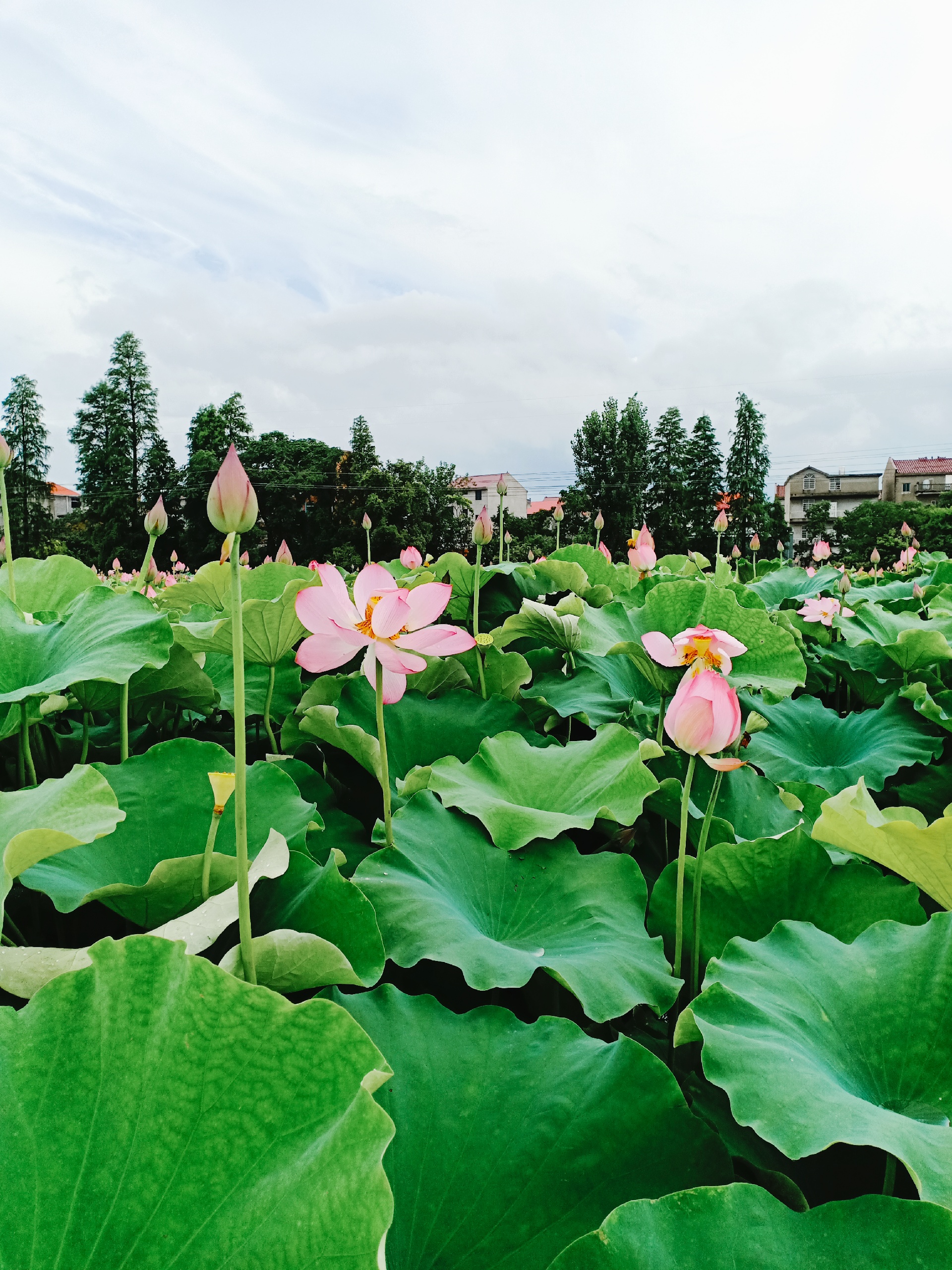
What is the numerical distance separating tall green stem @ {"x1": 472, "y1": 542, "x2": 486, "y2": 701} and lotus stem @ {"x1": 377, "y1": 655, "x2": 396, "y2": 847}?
39 centimetres

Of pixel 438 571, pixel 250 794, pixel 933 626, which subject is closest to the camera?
pixel 250 794

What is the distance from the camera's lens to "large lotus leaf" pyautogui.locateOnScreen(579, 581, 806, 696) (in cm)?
130

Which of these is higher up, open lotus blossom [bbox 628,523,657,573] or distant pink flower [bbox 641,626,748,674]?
open lotus blossom [bbox 628,523,657,573]

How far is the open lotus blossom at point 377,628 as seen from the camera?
703 millimetres

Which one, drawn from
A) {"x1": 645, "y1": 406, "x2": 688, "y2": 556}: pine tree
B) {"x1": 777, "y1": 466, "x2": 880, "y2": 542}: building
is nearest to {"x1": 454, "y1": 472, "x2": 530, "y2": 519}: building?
{"x1": 645, "y1": 406, "x2": 688, "y2": 556}: pine tree

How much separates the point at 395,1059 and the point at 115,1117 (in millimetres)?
194

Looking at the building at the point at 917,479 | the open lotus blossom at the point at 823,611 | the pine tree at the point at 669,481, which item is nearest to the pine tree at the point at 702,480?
the pine tree at the point at 669,481

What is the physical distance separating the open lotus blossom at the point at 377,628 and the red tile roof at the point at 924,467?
184ft

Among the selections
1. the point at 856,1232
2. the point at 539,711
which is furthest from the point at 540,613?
the point at 856,1232

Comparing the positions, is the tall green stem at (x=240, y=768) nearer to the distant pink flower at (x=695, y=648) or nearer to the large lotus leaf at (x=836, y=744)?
the distant pink flower at (x=695, y=648)

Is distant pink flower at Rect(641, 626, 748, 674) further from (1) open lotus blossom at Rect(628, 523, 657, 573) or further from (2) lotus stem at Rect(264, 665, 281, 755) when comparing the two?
(1) open lotus blossom at Rect(628, 523, 657, 573)

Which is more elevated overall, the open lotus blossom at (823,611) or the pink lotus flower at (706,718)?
the open lotus blossom at (823,611)

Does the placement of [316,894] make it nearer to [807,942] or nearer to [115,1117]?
[115,1117]

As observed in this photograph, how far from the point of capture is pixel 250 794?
83 centimetres
